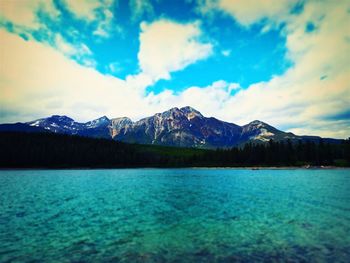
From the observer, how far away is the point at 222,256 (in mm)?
20234

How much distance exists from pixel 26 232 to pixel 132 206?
18949 millimetres

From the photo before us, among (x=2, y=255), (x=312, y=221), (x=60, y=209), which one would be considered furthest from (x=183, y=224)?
(x=60, y=209)

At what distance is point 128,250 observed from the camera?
864 inches

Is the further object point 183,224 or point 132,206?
point 132,206

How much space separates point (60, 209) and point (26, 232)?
1444 centimetres

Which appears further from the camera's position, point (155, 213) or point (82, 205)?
point (82, 205)

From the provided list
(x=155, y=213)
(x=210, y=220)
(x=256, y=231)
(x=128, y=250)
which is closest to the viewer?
(x=128, y=250)

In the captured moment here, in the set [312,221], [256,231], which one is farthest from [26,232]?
[312,221]

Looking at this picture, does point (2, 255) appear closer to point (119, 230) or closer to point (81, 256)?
point (81, 256)

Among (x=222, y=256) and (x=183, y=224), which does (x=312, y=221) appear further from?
(x=222, y=256)

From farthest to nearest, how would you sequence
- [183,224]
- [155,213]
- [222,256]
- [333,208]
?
1. [333,208]
2. [155,213]
3. [183,224]
4. [222,256]

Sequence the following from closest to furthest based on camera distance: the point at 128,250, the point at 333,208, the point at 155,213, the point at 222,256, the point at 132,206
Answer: the point at 222,256 → the point at 128,250 → the point at 155,213 → the point at 333,208 → the point at 132,206

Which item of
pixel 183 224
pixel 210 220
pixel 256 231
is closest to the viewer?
pixel 256 231

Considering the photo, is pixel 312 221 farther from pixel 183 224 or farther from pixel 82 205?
pixel 82 205
